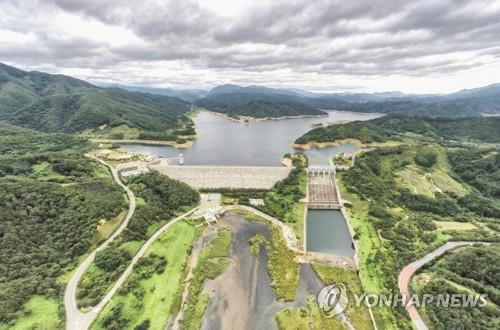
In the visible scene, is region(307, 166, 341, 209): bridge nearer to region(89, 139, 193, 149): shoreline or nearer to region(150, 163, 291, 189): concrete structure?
region(150, 163, 291, 189): concrete structure

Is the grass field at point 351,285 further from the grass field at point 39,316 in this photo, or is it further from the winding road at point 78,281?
the grass field at point 39,316

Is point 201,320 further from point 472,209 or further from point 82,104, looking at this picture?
point 82,104

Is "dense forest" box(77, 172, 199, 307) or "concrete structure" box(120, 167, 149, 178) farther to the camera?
"concrete structure" box(120, 167, 149, 178)

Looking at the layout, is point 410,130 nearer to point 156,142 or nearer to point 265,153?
point 265,153

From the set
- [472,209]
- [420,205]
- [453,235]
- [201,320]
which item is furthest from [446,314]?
[472,209]

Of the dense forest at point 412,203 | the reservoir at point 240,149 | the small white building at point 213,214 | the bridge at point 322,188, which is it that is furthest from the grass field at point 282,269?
the reservoir at point 240,149

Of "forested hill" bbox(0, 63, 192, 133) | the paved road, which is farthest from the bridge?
"forested hill" bbox(0, 63, 192, 133)
